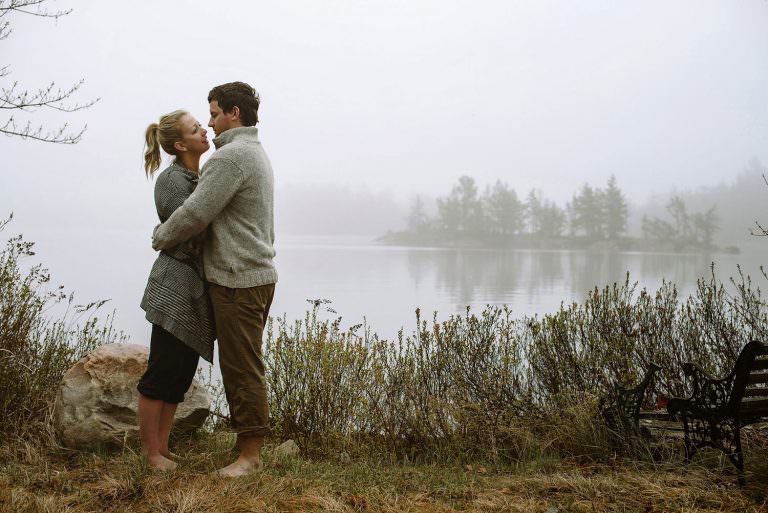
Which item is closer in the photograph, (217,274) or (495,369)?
(217,274)

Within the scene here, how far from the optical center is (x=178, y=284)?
134 inches

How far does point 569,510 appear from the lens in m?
3.22

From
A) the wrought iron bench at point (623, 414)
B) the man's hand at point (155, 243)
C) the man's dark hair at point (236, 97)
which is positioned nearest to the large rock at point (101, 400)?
the man's hand at point (155, 243)

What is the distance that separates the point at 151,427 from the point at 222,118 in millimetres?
1714

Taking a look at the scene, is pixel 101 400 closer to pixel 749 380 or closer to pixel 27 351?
pixel 27 351

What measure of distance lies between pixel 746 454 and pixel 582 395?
1335 mm

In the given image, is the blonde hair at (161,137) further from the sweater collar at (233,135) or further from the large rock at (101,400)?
the large rock at (101,400)

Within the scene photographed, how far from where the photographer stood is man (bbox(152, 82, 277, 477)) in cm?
326

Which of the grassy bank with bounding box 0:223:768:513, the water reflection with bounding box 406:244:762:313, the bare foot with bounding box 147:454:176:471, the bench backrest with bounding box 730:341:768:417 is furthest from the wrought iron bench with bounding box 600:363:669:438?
the water reflection with bounding box 406:244:762:313

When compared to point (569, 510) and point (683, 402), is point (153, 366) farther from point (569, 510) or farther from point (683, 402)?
point (683, 402)

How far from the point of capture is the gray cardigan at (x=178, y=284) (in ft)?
11.1

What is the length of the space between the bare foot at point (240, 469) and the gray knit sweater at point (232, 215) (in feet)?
3.26

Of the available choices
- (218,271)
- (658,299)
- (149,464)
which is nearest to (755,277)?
(658,299)

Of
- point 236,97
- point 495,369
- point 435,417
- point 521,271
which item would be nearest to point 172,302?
point 236,97
